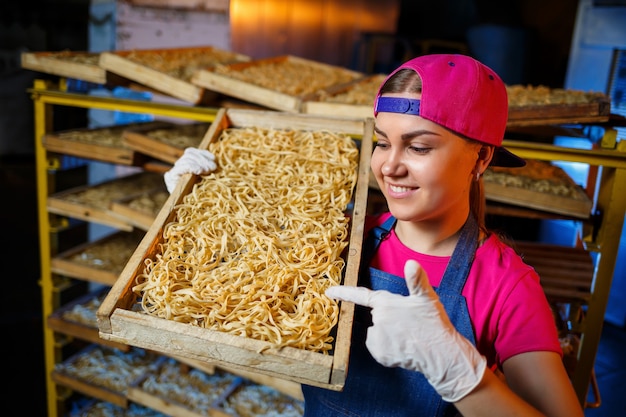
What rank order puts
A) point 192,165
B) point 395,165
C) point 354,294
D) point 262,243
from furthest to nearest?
point 192,165 → point 262,243 → point 395,165 → point 354,294

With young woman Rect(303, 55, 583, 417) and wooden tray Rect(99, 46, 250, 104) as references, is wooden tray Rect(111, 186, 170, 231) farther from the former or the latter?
young woman Rect(303, 55, 583, 417)

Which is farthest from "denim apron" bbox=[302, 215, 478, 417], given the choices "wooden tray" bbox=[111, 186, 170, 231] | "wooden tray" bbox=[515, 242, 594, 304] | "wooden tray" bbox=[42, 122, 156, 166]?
"wooden tray" bbox=[42, 122, 156, 166]

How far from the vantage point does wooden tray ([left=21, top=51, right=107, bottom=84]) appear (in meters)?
3.77

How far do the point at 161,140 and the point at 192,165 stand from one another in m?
1.63

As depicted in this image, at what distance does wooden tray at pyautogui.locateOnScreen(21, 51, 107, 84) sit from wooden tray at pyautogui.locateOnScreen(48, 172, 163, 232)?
3.18 feet

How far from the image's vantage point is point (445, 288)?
1.82 m

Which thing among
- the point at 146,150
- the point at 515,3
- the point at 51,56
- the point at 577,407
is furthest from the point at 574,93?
the point at 515,3

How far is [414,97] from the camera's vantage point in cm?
170

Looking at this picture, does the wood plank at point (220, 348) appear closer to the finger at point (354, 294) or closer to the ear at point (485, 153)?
the finger at point (354, 294)

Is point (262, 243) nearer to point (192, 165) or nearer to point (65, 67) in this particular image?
point (192, 165)

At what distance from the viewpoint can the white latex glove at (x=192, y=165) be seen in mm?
2379

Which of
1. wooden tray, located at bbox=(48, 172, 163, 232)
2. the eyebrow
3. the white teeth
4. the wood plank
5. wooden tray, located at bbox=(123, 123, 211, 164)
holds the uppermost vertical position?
the eyebrow

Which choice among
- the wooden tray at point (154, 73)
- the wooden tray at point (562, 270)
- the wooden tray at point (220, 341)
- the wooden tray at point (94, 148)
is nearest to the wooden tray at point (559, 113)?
the wooden tray at point (562, 270)

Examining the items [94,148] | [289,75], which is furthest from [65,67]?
[289,75]
